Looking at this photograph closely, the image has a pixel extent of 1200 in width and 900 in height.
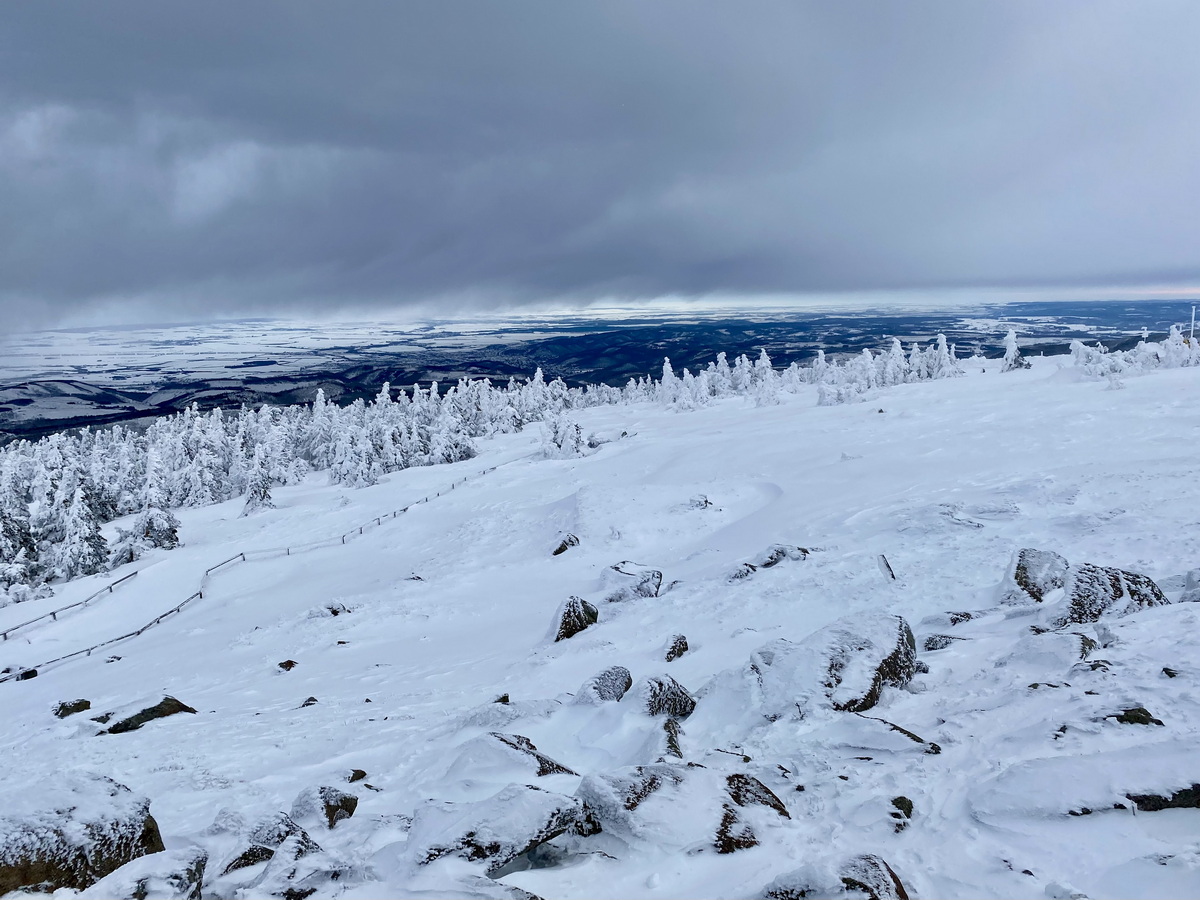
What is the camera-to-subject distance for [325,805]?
6.88 metres

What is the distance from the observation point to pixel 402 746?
894 centimetres

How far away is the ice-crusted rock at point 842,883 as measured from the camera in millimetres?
4219

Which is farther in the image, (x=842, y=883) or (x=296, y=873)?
(x=296, y=873)

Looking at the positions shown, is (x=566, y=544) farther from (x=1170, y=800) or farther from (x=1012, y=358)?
(x=1012, y=358)

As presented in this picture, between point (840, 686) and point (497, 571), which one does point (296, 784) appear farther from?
point (497, 571)

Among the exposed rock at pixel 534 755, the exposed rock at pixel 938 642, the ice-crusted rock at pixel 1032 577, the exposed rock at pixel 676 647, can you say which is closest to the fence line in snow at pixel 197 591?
the exposed rock at pixel 534 755

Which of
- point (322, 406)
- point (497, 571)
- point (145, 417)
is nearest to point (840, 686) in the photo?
point (497, 571)

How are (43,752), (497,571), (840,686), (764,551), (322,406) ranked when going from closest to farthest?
(840,686)
(43,752)
(764,551)
(497,571)
(322,406)

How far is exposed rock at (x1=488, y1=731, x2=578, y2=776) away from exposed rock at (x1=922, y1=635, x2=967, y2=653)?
19.4 feet

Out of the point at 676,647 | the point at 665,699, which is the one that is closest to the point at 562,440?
the point at 676,647

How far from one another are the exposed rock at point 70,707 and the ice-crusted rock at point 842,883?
47.4 ft

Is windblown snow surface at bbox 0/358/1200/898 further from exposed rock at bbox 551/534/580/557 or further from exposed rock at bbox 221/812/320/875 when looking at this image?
exposed rock at bbox 551/534/580/557

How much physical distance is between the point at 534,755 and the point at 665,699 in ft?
7.06

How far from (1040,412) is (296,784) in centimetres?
3309
